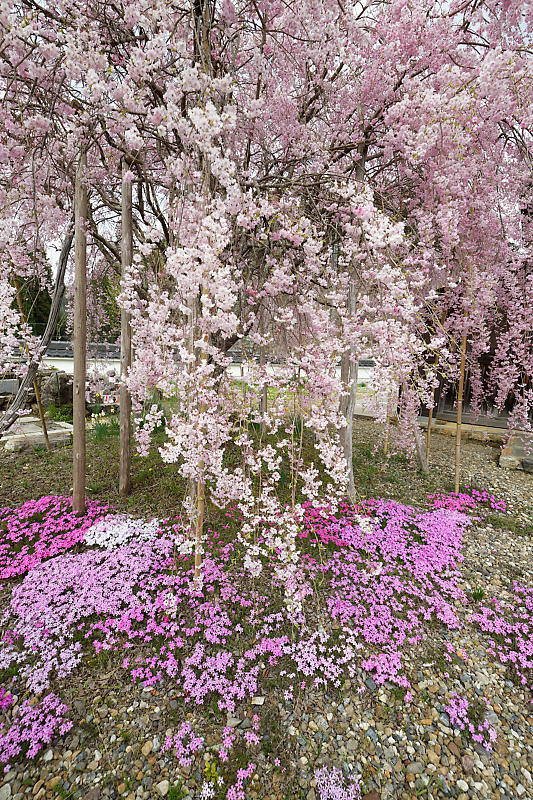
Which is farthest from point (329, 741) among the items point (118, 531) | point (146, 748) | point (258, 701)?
point (118, 531)

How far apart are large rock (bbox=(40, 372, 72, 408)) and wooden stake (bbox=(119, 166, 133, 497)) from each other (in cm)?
565

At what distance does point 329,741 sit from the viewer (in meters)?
2.16

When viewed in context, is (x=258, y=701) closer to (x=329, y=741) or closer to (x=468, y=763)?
(x=329, y=741)

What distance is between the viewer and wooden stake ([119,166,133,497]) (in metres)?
3.92

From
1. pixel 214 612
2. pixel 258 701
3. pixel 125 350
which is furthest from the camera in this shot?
pixel 125 350

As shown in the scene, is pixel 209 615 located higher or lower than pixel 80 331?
lower

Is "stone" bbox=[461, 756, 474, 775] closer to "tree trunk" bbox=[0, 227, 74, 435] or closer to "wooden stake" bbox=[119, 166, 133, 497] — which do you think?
"wooden stake" bbox=[119, 166, 133, 497]

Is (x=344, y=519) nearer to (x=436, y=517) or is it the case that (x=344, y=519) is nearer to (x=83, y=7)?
(x=436, y=517)

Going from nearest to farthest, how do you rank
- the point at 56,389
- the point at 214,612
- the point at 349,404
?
the point at 214,612 → the point at 349,404 → the point at 56,389

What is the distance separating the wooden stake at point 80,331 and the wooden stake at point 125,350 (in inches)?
15.9

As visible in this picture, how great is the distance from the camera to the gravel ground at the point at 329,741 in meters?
1.90

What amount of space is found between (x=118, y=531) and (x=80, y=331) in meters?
2.11

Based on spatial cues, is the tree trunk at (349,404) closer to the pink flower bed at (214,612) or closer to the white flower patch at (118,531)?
the pink flower bed at (214,612)

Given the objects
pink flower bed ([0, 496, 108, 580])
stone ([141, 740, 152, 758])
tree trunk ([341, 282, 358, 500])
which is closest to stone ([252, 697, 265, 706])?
stone ([141, 740, 152, 758])
